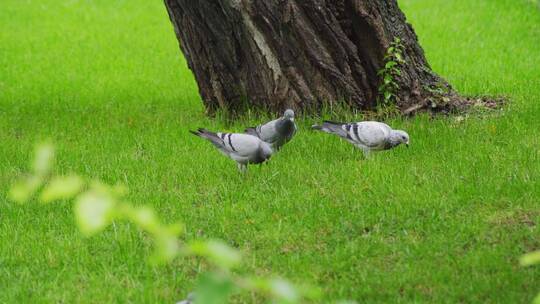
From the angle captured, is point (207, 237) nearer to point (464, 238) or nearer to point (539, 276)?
point (464, 238)

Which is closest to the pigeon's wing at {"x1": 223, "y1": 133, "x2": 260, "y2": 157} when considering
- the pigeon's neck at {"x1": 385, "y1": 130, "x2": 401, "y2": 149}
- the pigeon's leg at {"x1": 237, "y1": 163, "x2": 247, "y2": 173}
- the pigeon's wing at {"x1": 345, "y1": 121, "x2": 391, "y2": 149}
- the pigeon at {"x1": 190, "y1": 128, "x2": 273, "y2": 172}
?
the pigeon at {"x1": 190, "y1": 128, "x2": 273, "y2": 172}

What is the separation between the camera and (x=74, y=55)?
50.4 feet

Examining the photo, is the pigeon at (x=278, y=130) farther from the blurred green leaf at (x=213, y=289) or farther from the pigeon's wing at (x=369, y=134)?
the blurred green leaf at (x=213, y=289)

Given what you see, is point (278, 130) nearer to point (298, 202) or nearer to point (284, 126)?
point (284, 126)

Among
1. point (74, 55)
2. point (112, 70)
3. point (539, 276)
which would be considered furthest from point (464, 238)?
Result: point (74, 55)

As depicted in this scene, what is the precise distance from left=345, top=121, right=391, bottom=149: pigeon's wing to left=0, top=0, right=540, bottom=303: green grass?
0.58 ft

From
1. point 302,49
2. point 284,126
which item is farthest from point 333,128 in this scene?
point 302,49

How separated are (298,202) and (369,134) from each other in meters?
1.13

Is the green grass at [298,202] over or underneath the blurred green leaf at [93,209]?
underneath

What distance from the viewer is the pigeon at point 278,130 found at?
7.73 metres

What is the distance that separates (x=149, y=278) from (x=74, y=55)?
33.4 ft

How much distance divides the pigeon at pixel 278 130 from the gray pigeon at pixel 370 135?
0.43 meters

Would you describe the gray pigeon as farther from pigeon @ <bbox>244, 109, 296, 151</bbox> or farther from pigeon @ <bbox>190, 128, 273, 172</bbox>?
pigeon @ <bbox>190, 128, 273, 172</bbox>

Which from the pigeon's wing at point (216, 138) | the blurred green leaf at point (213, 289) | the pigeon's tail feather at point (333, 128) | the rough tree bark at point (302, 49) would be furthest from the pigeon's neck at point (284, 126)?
the blurred green leaf at point (213, 289)
